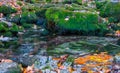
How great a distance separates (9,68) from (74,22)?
32.1ft

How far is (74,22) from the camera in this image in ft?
84.8

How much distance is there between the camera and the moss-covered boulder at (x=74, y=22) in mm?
25625

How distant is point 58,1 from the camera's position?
43062 mm

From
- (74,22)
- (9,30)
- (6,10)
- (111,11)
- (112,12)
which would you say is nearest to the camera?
(74,22)

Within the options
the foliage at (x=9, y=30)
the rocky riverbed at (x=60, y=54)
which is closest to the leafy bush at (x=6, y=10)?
the foliage at (x=9, y=30)

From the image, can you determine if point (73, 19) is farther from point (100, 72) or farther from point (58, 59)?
point (100, 72)

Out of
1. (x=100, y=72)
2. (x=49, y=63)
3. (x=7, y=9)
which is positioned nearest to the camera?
(x=100, y=72)

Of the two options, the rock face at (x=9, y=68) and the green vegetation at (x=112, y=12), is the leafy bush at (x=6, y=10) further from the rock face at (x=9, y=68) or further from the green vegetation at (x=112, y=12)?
the rock face at (x=9, y=68)

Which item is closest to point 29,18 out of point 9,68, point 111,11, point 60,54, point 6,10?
point 6,10

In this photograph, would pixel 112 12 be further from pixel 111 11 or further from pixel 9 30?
pixel 9 30

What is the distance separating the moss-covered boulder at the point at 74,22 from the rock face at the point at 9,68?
870 centimetres

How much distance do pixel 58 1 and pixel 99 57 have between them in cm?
2515

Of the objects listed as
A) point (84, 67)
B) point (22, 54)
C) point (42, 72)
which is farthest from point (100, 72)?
point (22, 54)

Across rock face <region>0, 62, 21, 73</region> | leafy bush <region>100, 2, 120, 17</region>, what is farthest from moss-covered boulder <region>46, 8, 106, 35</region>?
rock face <region>0, 62, 21, 73</region>
